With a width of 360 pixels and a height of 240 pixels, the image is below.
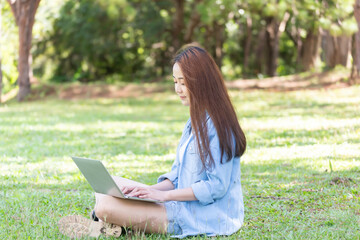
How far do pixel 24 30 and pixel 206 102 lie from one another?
14250 mm

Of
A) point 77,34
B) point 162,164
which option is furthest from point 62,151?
point 77,34

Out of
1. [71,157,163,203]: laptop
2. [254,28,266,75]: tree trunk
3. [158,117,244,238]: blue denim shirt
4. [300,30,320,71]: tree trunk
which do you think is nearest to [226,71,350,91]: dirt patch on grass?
[300,30,320,71]: tree trunk

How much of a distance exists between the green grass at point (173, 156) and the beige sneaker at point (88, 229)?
18 centimetres

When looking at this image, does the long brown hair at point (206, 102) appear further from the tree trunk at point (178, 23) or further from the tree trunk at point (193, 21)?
the tree trunk at point (178, 23)

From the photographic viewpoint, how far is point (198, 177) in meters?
3.45

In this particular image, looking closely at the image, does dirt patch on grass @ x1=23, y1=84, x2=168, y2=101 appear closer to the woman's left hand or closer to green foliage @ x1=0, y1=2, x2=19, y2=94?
green foliage @ x1=0, y1=2, x2=19, y2=94

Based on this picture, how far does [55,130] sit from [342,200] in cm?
657

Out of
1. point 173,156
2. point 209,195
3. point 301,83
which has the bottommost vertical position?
point 301,83

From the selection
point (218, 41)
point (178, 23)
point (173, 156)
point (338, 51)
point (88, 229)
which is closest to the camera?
point (88, 229)

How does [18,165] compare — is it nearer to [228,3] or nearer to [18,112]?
[18,112]

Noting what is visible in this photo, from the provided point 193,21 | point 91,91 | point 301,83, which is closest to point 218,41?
point 193,21

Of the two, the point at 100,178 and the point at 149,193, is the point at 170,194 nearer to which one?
the point at 149,193

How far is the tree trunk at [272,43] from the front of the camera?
2175 centimetres

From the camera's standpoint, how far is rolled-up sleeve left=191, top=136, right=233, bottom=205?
3309 mm
